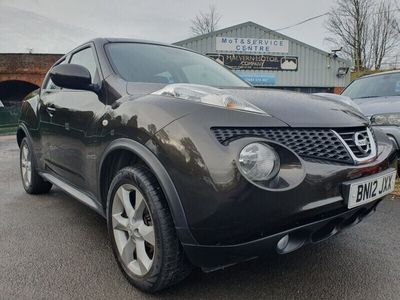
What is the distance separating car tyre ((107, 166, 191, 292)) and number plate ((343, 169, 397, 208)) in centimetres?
90

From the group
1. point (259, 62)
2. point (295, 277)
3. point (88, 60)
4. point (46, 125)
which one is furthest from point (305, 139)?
point (259, 62)

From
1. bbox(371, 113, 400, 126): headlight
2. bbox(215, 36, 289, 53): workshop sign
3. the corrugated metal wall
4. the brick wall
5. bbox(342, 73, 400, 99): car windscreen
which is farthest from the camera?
the brick wall

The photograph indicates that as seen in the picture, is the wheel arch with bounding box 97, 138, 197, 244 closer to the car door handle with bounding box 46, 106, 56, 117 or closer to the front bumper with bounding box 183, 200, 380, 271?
the front bumper with bounding box 183, 200, 380, 271

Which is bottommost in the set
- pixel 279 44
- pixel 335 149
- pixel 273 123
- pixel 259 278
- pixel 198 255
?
pixel 259 278

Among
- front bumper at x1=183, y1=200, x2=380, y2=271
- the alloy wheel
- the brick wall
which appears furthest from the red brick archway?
front bumper at x1=183, y1=200, x2=380, y2=271

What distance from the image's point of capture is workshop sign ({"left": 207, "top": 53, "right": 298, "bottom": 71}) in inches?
793

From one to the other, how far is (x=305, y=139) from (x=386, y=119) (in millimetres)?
2683

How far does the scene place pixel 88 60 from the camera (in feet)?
10.0

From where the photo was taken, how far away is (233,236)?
5.57ft

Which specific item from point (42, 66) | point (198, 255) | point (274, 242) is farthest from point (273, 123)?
point (42, 66)

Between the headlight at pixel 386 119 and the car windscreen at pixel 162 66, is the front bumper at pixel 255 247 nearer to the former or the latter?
the car windscreen at pixel 162 66

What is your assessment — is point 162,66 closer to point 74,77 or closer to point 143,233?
point 74,77

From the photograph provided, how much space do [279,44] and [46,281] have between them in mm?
20428

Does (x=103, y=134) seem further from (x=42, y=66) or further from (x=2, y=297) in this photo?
(x=42, y=66)
